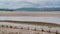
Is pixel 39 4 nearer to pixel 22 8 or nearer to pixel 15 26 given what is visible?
pixel 22 8

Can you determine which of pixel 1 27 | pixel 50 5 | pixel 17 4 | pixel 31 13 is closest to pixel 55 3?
pixel 50 5

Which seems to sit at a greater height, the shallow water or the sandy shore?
the sandy shore

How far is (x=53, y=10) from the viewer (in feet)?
4.48

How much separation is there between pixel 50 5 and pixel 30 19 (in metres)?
0.27

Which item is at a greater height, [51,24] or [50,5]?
[50,5]

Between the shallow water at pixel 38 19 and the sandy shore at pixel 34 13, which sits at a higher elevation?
the sandy shore at pixel 34 13

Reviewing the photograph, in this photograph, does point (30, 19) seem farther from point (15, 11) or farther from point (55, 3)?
point (55, 3)

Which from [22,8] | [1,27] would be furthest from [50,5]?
[1,27]

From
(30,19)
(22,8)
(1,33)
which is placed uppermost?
(22,8)

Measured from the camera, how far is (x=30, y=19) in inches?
55.6

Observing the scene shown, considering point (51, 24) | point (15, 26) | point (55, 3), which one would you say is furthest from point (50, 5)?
point (15, 26)

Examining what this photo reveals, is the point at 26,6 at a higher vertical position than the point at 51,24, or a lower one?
higher

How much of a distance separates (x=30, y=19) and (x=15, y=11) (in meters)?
0.20

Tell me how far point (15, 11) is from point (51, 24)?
17.1 inches
